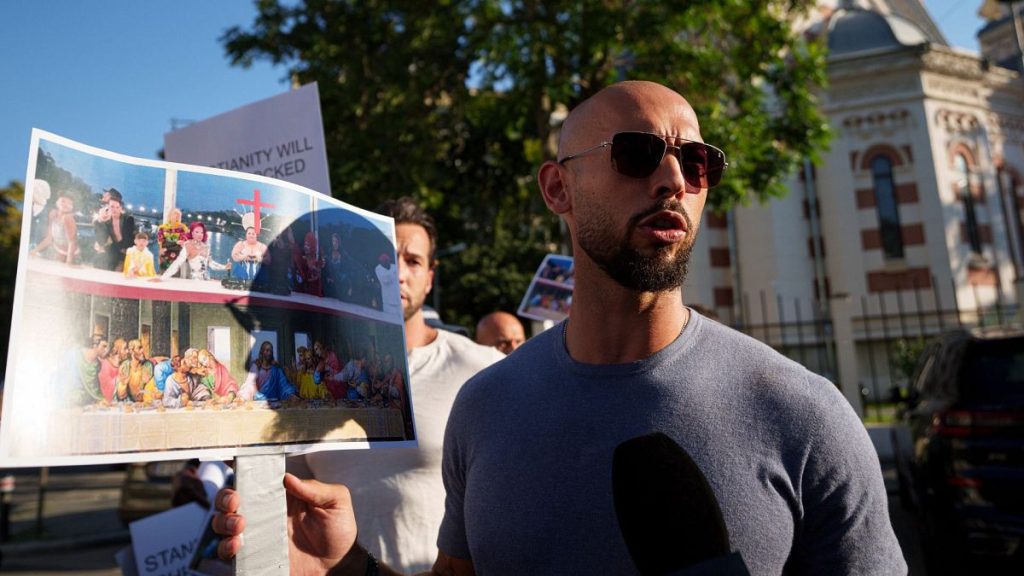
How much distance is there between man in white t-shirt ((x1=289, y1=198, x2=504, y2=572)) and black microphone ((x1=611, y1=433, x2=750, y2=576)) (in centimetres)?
120

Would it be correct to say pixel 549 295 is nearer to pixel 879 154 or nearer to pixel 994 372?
pixel 994 372

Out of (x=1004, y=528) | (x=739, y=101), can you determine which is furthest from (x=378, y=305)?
(x=739, y=101)

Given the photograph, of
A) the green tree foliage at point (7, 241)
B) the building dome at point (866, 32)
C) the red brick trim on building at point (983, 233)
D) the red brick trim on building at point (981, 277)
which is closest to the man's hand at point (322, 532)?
the red brick trim on building at point (981, 277)

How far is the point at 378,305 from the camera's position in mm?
1995

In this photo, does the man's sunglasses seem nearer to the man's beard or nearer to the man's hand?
the man's beard

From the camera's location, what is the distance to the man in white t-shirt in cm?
259

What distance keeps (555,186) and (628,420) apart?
67 cm

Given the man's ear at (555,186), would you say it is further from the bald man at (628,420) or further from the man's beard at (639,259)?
the man's beard at (639,259)

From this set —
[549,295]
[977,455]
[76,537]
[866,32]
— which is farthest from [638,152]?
[866,32]

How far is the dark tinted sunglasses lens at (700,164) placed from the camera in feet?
5.73

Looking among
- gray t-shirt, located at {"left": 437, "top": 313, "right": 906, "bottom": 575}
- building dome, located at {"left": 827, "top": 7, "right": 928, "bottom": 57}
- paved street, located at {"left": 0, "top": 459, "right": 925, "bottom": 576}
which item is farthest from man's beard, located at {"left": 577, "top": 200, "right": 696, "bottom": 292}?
building dome, located at {"left": 827, "top": 7, "right": 928, "bottom": 57}

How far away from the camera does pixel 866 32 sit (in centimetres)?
2816

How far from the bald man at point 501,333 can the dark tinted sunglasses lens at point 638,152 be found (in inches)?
143

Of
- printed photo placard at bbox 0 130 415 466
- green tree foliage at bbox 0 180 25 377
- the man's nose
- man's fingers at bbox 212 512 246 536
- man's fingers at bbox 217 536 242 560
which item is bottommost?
man's fingers at bbox 217 536 242 560
